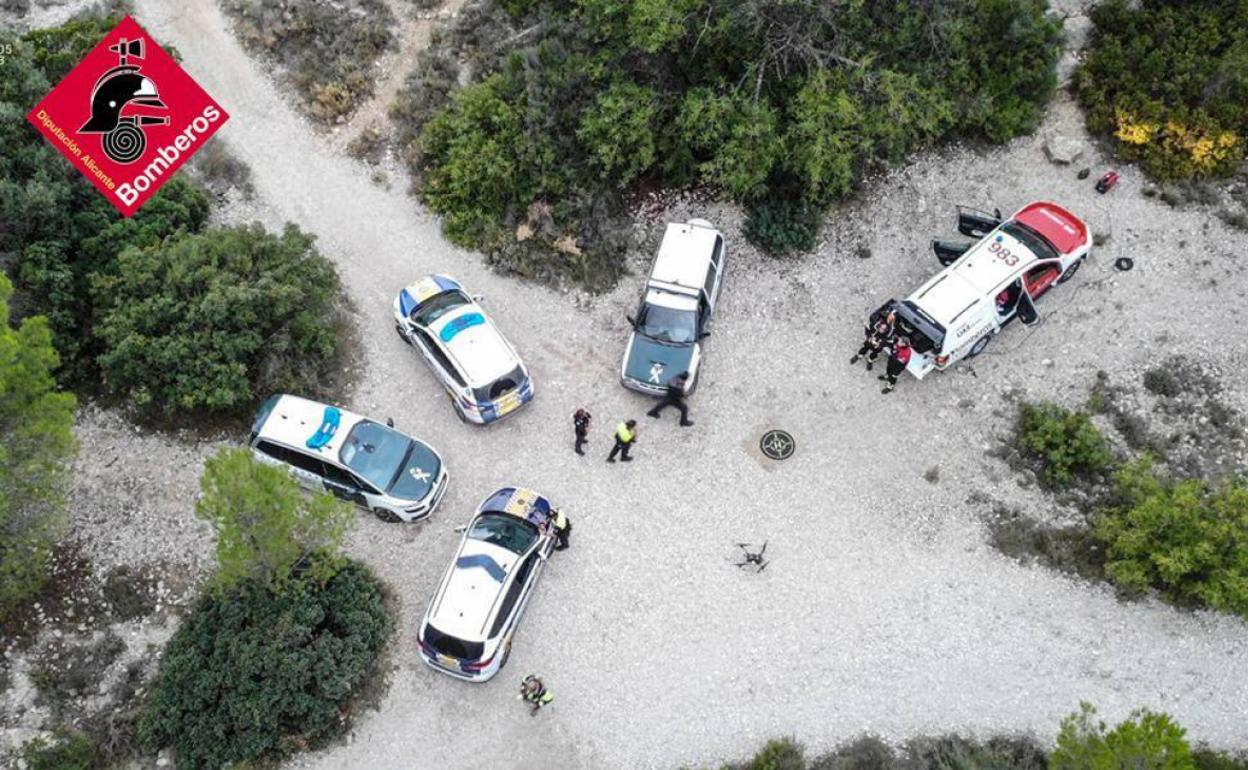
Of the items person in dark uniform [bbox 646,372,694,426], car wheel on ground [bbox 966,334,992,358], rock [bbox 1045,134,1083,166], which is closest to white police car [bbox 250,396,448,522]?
person in dark uniform [bbox 646,372,694,426]

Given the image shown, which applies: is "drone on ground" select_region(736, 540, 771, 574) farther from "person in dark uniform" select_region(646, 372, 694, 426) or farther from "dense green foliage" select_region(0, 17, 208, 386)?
"dense green foliage" select_region(0, 17, 208, 386)

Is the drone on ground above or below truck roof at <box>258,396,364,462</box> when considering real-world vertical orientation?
below

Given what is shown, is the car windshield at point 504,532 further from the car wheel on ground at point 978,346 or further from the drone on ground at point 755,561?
the car wheel on ground at point 978,346

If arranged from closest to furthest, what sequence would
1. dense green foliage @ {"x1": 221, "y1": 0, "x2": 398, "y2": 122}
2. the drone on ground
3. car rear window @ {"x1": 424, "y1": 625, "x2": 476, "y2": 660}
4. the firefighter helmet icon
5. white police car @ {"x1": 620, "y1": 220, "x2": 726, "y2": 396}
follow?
car rear window @ {"x1": 424, "y1": 625, "x2": 476, "y2": 660} < the drone on ground < white police car @ {"x1": 620, "y1": 220, "x2": 726, "y2": 396} < the firefighter helmet icon < dense green foliage @ {"x1": 221, "y1": 0, "x2": 398, "y2": 122}

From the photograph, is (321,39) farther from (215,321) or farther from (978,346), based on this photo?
(978,346)

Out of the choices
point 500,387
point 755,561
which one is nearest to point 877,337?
point 755,561

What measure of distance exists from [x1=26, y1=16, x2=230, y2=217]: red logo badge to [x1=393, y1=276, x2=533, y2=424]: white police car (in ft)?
25.2

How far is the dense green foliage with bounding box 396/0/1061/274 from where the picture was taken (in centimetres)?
2247

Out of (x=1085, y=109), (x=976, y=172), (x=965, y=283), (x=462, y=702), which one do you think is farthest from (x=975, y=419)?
(x=462, y=702)

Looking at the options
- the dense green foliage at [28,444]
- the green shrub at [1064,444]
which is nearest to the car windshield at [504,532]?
the dense green foliage at [28,444]

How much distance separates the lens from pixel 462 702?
18.1 metres

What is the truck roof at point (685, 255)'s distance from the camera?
21891 millimetres

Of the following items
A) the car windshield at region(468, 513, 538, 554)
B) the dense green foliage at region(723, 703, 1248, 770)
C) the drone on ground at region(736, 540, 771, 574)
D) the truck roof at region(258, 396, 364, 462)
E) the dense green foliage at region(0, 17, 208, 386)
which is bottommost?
the dense green foliage at region(723, 703, 1248, 770)

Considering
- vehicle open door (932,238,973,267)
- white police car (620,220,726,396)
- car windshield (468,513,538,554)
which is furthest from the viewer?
vehicle open door (932,238,973,267)
